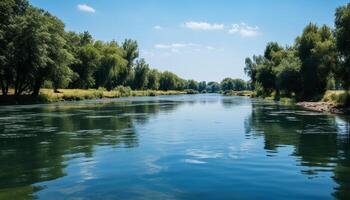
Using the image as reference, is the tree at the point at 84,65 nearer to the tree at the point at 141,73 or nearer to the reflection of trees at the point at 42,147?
the tree at the point at 141,73

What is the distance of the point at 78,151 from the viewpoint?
21.1 meters

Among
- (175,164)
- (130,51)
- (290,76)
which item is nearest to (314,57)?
(290,76)

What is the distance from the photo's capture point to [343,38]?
54469 mm

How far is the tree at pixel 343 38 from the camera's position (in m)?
53.8

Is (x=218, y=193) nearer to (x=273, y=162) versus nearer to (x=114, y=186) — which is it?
(x=114, y=186)

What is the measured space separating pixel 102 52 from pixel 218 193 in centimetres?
14137

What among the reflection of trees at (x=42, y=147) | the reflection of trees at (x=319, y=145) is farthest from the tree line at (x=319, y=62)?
the reflection of trees at (x=42, y=147)

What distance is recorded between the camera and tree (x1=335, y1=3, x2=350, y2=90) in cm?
5375

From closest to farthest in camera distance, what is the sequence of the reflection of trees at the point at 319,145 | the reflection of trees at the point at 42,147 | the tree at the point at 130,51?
the reflection of trees at the point at 42,147 < the reflection of trees at the point at 319,145 < the tree at the point at 130,51

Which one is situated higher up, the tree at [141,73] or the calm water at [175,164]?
the tree at [141,73]

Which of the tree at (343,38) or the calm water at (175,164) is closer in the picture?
the calm water at (175,164)

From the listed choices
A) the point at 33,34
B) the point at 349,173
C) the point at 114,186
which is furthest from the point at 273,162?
the point at 33,34

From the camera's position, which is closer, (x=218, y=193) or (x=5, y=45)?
(x=218, y=193)

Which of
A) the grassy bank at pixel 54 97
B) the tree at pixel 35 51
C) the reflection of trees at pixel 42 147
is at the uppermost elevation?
the tree at pixel 35 51
